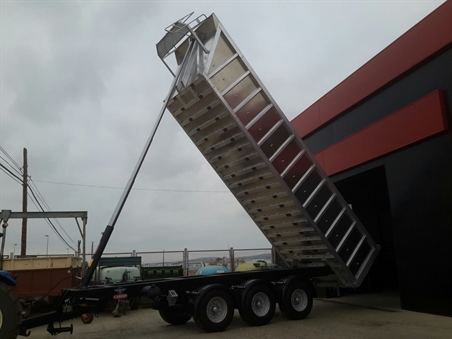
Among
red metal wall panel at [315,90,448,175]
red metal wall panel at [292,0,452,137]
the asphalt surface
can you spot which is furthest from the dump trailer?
red metal wall panel at [292,0,452,137]

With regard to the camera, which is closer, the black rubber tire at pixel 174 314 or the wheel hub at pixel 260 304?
A: the wheel hub at pixel 260 304

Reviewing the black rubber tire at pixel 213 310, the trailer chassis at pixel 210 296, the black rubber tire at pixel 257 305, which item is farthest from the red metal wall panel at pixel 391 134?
the black rubber tire at pixel 213 310

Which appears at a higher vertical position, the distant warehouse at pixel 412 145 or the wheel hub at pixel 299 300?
the distant warehouse at pixel 412 145

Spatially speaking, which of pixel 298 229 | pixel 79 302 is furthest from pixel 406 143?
pixel 79 302

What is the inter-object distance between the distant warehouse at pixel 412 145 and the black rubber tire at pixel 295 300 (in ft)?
9.76

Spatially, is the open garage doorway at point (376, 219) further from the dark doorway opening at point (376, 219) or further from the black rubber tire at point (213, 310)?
the black rubber tire at point (213, 310)

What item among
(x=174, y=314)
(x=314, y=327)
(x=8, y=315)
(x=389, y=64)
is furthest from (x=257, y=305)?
(x=389, y=64)

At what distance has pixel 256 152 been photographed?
855 cm

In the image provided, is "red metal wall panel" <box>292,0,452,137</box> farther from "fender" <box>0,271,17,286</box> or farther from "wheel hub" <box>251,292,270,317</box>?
"fender" <box>0,271,17,286</box>

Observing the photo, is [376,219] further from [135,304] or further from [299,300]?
[135,304]

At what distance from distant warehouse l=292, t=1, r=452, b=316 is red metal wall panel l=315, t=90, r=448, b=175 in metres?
0.03

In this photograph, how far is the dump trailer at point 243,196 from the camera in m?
8.03

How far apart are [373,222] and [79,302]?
1429 cm

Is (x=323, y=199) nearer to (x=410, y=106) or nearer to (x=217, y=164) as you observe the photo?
(x=217, y=164)
